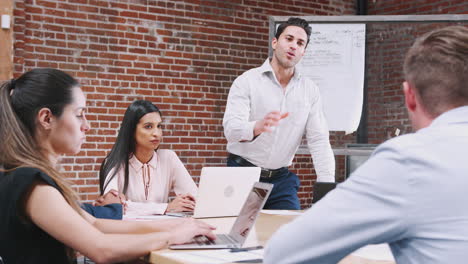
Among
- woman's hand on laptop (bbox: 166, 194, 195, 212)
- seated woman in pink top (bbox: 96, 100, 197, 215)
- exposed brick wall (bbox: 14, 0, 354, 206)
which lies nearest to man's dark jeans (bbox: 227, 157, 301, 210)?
seated woman in pink top (bbox: 96, 100, 197, 215)

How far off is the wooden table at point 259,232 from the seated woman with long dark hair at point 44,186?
69mm

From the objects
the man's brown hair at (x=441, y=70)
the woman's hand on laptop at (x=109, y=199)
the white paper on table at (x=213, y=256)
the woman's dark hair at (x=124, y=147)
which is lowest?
the woman's hand on laptop at (x=109, y=199)

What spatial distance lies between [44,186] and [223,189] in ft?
3.20

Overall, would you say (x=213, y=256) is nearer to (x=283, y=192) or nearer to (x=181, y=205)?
(x=181, y=205)

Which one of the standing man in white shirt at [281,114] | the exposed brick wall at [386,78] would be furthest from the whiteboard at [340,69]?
the standing man in white shirt at [281,114]

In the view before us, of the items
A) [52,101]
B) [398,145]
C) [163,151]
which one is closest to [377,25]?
[163,151]

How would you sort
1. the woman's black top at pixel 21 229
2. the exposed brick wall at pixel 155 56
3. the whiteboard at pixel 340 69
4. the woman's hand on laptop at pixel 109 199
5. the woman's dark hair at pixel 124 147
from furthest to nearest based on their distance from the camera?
1. the exposed brick wall at pixel 155 56
2. the whiteboard at pixel 340 69
3. the woman's dark hair at pixel 124 147
4. the woman's hand on laptop at pixel 109 199
5. the woman's black top at pixel 21 229

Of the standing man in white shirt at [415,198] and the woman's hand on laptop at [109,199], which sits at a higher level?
the standing man in white shirt at [415,198]

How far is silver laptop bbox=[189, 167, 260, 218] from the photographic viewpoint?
7.07ft

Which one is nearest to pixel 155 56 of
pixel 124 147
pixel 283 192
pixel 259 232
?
pixel 124 147

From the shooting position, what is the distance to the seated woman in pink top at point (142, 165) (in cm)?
275

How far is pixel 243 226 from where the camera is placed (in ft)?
5.23

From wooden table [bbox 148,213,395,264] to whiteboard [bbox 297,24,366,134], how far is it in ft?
6.69

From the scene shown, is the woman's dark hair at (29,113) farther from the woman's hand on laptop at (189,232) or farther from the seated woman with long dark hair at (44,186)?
the woman's hand on laptop at (189,232)
